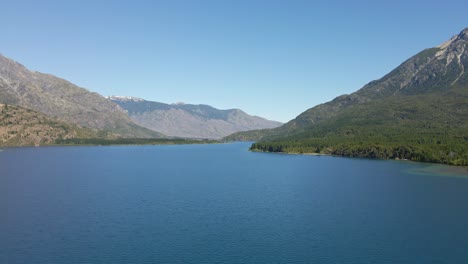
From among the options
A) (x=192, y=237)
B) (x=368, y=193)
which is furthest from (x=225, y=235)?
(x=368, y=193)

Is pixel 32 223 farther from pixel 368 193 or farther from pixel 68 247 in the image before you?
pixel 368 193

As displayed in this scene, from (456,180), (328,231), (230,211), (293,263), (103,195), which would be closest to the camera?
(293,263)

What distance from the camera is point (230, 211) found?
120 metres

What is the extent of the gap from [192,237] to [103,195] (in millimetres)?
65358

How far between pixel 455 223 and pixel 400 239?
24.8m

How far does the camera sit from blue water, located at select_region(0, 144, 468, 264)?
82.4 meters

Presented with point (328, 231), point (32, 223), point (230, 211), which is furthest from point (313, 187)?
point (32, 223)

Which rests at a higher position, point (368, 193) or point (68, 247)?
point (368, 193)

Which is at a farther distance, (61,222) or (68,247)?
(61,222)

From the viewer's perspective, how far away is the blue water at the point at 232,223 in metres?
82.4

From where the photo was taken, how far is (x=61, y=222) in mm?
105625

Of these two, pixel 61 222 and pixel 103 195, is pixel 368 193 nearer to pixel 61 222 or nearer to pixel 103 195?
pixel 103 195

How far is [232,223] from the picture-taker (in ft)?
348

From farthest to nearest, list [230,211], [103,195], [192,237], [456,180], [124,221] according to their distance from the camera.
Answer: [456,180]
[103,195]
[230,211]
[124,221]
[192,237]
